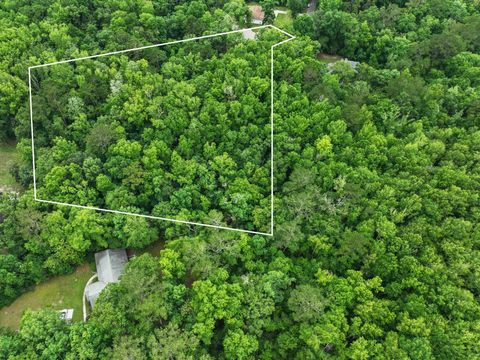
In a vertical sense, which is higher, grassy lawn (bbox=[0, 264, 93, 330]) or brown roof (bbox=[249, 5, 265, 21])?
brown roof (bbox=[249, 5, 265, 21])

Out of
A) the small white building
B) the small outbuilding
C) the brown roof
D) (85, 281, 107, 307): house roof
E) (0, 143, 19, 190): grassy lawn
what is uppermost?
the brown roof

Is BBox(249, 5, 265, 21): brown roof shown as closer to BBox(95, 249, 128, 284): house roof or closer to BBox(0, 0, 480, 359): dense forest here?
BBox(0, 0, 480, 359): dense forest

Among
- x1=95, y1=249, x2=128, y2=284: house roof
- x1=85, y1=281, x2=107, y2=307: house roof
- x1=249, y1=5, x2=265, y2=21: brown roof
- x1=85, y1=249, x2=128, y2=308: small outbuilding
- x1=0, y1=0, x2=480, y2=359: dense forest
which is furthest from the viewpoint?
x1=249, y1=5, x2=265, y2=21: brown roof

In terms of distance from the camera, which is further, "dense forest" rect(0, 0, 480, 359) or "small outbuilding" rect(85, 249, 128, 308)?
"small outbuilding" rect(85, 249, 128, 308)

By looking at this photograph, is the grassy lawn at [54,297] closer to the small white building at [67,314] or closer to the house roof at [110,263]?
the small white building at [67,314]

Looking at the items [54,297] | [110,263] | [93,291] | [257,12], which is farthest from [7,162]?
[257,12]

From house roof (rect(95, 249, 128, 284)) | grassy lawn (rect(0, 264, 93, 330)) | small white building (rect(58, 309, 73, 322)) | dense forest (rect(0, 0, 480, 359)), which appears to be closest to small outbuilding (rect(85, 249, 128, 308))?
house roof (rect(95, 249, 128, 284))
